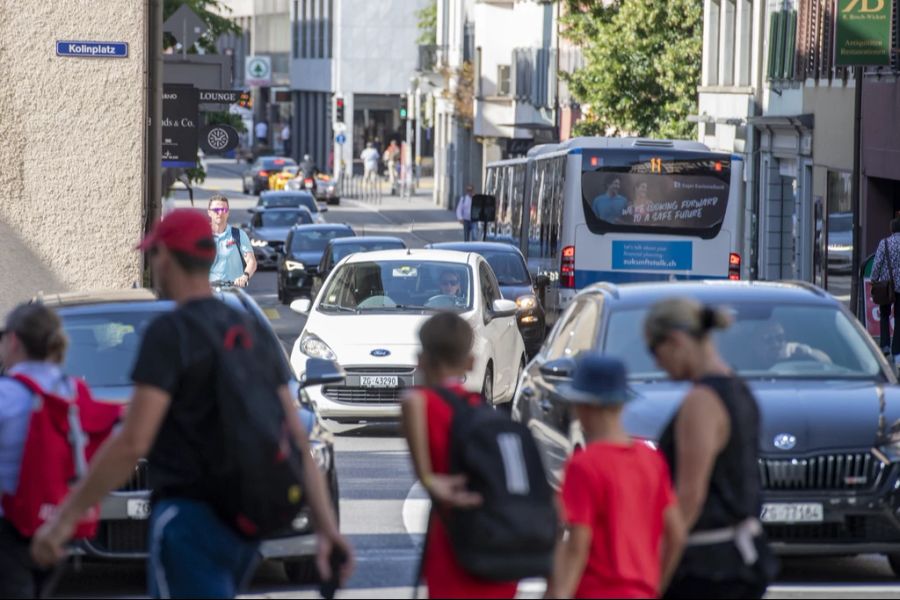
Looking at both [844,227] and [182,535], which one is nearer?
[182,535]

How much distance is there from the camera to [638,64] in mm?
43312

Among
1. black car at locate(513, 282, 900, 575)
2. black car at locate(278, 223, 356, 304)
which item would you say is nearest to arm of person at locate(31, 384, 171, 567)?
black car at locate(513, 282, 900, 575)

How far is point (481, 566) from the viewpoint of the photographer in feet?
17.9

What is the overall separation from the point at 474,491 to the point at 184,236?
3.95 feet

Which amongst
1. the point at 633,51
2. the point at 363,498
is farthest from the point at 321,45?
the point at 363,498

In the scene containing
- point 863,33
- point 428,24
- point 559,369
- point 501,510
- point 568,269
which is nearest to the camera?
point 501,510

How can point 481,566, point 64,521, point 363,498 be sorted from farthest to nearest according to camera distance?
point 363,498, point 64,521, point 481,566

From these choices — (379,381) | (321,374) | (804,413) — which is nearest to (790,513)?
(804,413)

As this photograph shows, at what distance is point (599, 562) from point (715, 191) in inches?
781

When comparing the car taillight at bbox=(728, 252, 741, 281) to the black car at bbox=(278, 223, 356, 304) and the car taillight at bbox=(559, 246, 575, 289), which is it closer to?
the car taillight at bbox=(559, 246, 575, 289)

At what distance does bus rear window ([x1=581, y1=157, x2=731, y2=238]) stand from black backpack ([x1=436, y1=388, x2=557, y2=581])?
1982cm

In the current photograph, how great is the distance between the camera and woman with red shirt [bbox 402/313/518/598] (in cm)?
552

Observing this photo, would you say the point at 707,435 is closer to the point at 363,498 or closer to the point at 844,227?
the point at 363,498

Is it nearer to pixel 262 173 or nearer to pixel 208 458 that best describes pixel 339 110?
pixel 262 173
